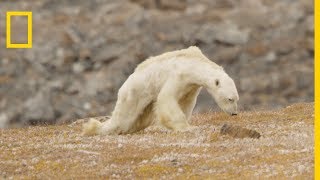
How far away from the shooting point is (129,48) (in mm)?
123125

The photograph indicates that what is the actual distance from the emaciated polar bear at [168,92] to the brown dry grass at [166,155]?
66 cm

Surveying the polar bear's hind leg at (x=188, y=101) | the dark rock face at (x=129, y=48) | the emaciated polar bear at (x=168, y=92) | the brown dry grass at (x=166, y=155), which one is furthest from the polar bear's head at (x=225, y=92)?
the dark rock face at (x=129, y=48)

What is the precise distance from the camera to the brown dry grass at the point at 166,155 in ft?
71.1

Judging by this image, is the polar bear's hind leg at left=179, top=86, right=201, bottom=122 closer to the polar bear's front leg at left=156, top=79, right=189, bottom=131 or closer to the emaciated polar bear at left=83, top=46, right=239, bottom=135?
the emaciated polar bear at left=83, top=46, right=239, bottom=135

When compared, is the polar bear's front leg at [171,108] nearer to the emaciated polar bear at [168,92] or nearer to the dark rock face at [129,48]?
the emaciated polar bear at [168,92]

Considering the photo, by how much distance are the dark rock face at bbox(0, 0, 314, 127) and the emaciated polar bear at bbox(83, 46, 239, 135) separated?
69.8 m

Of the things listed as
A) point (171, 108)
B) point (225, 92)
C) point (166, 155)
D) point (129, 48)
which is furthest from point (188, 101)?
point (129, 48)

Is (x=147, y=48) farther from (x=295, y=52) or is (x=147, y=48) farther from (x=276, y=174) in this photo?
(x=276, y=174)

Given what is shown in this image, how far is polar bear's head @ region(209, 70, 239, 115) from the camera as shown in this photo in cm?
2961

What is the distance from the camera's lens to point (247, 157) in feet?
75.7

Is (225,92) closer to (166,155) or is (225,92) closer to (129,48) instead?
(166,155)

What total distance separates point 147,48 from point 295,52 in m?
22.4

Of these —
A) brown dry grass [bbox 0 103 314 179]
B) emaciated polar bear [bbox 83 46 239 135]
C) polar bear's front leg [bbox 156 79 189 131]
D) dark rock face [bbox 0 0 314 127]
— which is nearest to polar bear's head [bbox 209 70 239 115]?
emaciated polar bear [bbox 83 46 239 135]

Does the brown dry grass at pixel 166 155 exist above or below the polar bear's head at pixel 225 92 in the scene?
below
